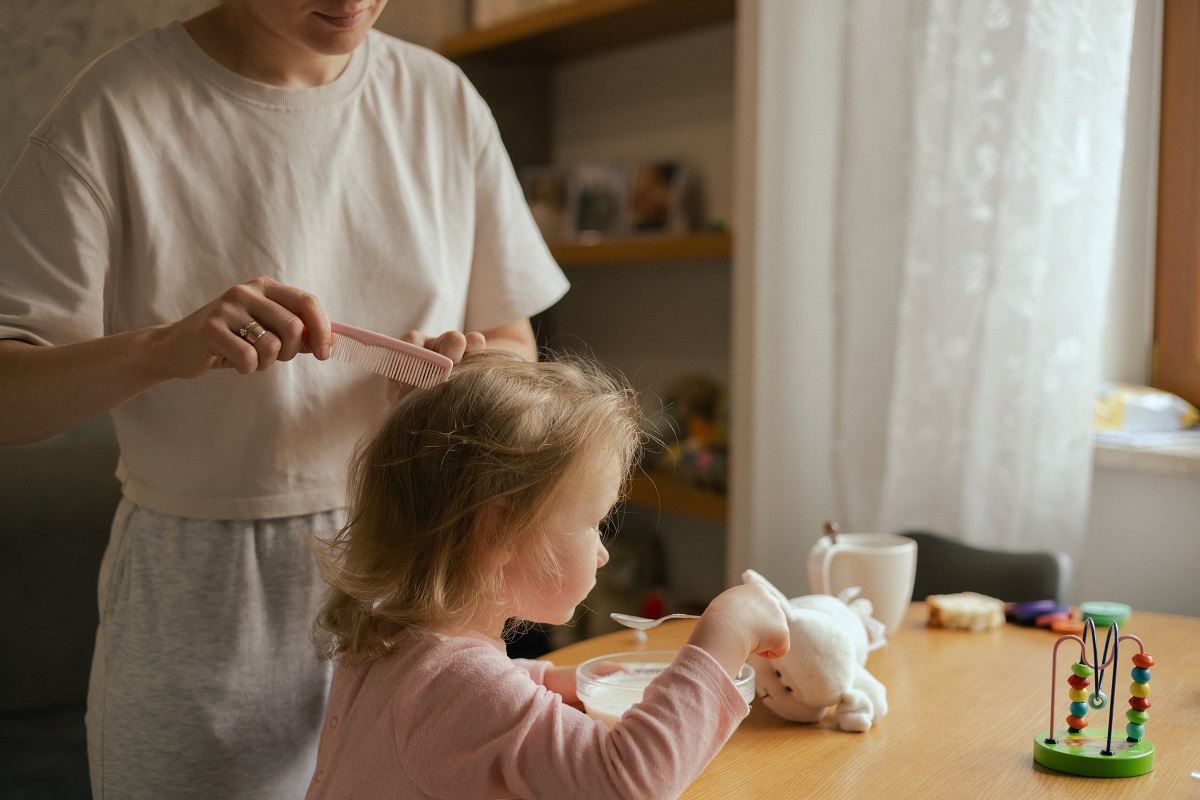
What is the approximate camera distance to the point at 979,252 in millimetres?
1893

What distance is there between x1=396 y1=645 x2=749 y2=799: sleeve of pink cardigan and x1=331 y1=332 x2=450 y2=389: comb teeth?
26cm

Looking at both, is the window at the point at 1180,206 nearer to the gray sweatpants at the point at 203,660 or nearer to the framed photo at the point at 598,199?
the framed photo at the point at 598,199

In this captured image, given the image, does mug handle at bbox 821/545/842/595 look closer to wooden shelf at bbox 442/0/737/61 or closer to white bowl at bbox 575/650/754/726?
white bowl at bbox 575/650/754/726

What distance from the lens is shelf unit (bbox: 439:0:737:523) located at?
8.50 ft

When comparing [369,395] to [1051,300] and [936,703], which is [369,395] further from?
[1051,300]

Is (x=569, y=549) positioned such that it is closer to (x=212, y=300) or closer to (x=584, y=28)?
(x=212, y=300)

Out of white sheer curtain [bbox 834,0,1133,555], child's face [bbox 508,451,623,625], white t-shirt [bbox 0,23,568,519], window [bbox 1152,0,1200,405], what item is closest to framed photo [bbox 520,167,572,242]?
white sheer curtain [bbox 834,0,1133,555]

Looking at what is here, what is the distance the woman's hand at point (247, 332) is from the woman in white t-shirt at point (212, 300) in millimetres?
143

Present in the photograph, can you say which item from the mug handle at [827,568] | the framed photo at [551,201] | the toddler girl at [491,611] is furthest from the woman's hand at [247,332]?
the framed photo at [551,201]

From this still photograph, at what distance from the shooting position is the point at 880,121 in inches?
80.8

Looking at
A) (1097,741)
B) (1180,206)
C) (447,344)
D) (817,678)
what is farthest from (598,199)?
(1097,741)

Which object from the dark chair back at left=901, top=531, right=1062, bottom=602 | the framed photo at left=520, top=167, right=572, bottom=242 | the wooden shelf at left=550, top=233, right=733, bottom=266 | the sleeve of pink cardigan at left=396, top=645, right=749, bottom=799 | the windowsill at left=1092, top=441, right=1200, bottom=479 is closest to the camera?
the sleeve of pink cardigan at left=396, top=645, right=749, bottom=799

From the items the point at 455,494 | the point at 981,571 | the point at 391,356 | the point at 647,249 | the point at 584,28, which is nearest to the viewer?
the point at 455,494

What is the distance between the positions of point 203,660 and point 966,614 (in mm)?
867
